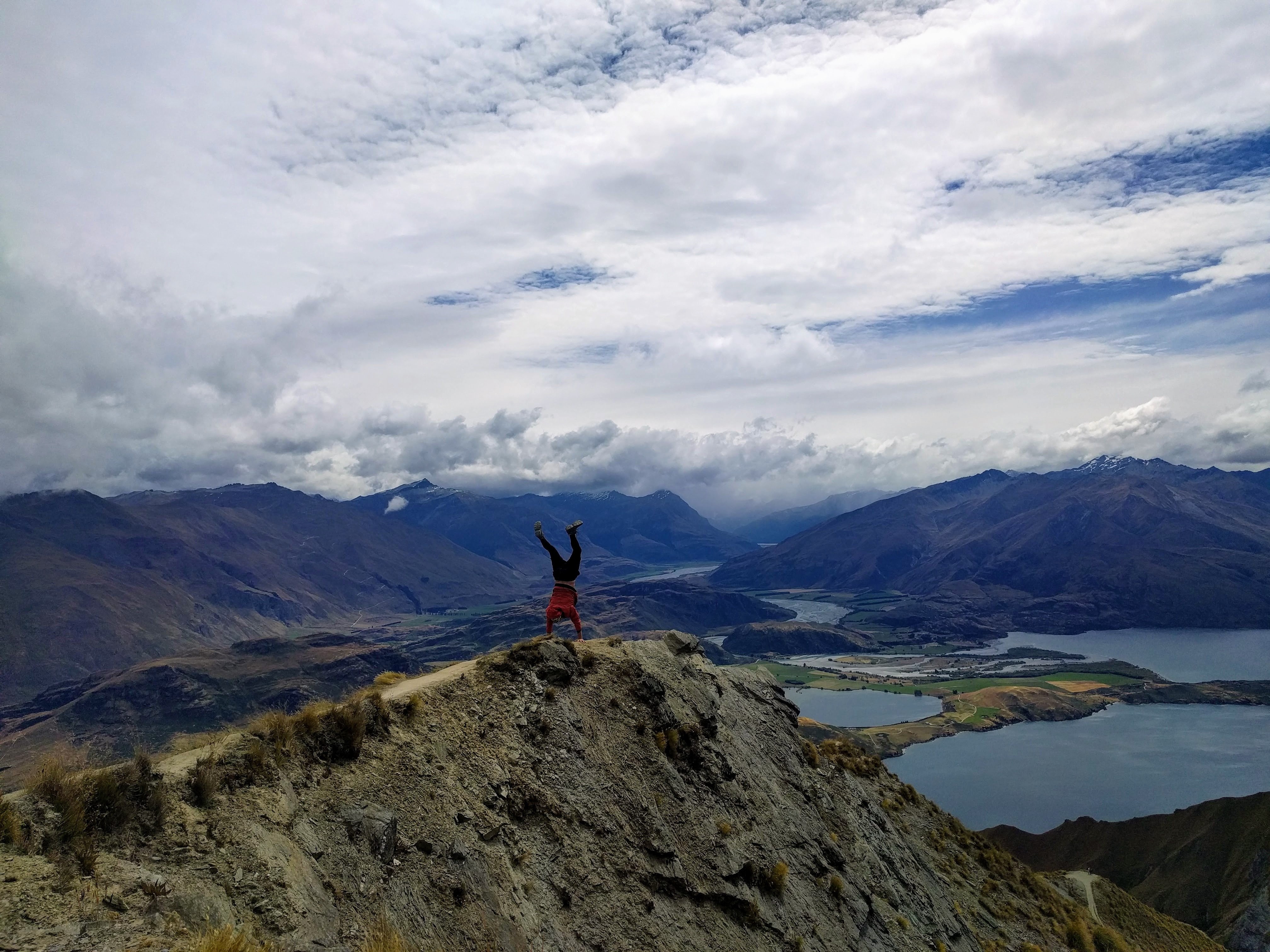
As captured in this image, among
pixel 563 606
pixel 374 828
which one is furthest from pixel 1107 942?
pixel 374 828

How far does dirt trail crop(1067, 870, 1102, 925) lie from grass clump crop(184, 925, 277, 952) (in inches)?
2010

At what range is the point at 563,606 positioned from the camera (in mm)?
22172

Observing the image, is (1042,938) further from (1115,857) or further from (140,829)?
(1115,857)

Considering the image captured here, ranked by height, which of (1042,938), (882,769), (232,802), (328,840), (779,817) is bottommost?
(1042,938)

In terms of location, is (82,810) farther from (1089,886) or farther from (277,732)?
(1089,886)

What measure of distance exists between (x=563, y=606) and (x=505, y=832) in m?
6.78

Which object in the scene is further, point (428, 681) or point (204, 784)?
point (428, 681)

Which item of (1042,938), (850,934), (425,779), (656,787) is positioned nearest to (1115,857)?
(1042,938)

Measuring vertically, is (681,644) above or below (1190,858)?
above

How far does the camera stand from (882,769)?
37.3 m

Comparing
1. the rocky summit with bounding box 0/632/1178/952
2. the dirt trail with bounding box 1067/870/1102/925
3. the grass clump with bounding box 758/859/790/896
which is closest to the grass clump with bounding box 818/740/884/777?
the rocky summit with bounding box 0/632/1178/952

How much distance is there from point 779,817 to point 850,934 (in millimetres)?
3682

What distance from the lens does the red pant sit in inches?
864

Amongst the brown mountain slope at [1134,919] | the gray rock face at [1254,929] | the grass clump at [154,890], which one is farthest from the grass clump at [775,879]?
the gray rock face at [1254,929]
